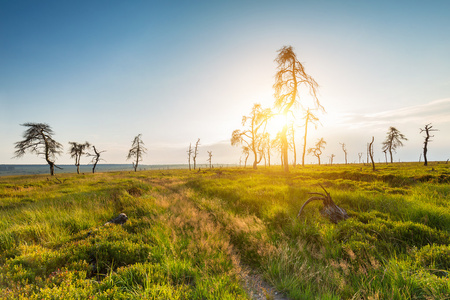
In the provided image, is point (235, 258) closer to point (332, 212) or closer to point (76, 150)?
point (332, 212)

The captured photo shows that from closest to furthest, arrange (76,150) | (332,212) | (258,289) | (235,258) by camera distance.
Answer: (258,289) → (235,258) → (332,212) → (76,150)

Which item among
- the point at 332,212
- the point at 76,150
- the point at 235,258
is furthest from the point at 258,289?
the point at 76,150

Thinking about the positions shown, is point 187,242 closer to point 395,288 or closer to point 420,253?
point 395,288

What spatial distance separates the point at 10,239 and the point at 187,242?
15.7 feet

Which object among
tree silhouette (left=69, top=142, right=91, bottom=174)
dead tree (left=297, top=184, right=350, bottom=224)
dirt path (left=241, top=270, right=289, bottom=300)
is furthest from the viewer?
tree silhouette (left=69, top=142, right=91, bottom=174)

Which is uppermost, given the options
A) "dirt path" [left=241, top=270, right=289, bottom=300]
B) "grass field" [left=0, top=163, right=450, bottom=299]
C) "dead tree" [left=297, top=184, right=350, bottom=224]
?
"dead tree" [left=297, top=184, right=350, bottom=224]

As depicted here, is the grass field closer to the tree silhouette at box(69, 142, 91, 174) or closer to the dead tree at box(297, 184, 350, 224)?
the dead tree at box(297, 184, 350, 224)

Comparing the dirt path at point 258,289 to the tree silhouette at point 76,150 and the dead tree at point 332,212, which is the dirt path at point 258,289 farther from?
the tree silhouette at point 76,150

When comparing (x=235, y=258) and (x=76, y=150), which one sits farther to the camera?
(x=76, y=150)

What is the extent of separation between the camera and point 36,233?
5008 millimetres

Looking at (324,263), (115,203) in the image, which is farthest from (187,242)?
(115,203)

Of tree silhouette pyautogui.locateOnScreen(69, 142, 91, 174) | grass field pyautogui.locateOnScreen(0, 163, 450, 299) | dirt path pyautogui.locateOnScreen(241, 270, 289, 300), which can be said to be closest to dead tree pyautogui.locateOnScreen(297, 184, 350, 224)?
grass field pyautogui.locateOnScreen(0, 163, 450, 299)

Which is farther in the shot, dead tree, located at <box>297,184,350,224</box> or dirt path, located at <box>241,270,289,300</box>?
dead tree, located at <box>297,184,350,224</box>

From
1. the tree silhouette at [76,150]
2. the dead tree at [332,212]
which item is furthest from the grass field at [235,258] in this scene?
the tree silhouette at [76,150]
